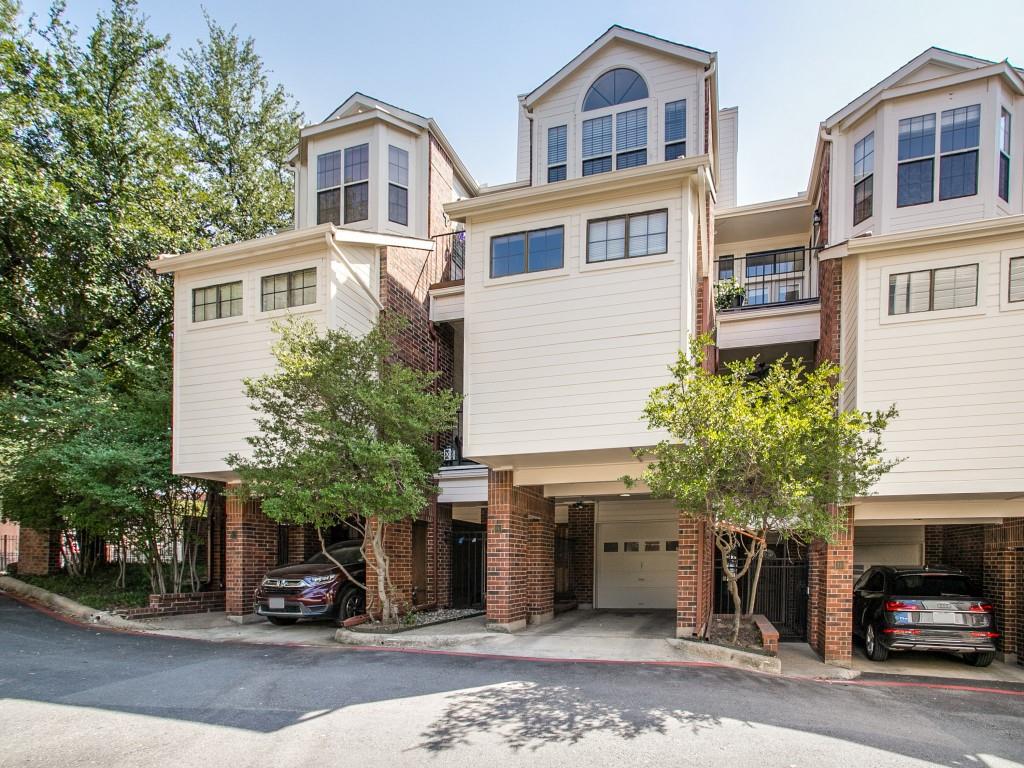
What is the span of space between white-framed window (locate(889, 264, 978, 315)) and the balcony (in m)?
3.04

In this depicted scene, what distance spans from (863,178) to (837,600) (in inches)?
309

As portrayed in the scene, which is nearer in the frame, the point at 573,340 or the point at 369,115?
the point at 573,340

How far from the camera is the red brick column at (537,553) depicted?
43.0 ft

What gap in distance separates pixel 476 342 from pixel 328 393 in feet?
8.61

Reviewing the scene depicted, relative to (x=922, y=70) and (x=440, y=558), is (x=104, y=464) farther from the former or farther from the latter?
(x=922, y=70)

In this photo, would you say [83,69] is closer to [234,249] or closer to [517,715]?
[234,249]

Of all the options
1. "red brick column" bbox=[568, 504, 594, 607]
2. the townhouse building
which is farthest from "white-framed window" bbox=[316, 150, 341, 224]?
"red brick column" bbox=[568, 504, 594, 607]

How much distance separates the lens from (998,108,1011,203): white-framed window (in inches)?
482

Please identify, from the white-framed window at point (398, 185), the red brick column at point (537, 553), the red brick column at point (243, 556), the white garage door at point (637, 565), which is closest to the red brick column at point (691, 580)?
the red brick column at point (537, 553)

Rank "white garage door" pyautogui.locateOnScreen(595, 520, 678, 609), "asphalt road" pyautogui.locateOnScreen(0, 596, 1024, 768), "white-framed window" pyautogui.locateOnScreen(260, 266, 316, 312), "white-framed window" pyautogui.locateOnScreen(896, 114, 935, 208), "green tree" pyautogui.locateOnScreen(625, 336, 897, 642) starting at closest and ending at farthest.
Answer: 1. "asphalt road" pyautogui.locateOnScreen(0, 596, 1024, 768)
2. "green tree" pyautogui.locateOnScreen(625, 336, 897, 642)
3. "white-framed window" pyautogui.locateOnScreen(896, 114, 935, 208)
4. "white-framed window" pyautogui.locateOnScreen(260, 266, 316, 312)
5. "white garage door" pyautogui.locateOnScreen(595, 520, 678, 609)

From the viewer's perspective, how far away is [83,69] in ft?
60.0

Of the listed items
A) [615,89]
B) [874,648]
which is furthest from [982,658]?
[615,89]

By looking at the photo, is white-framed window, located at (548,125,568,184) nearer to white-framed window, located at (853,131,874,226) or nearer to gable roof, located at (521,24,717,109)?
gable roof, located at (521,24,717,109)

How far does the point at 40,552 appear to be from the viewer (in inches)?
738
